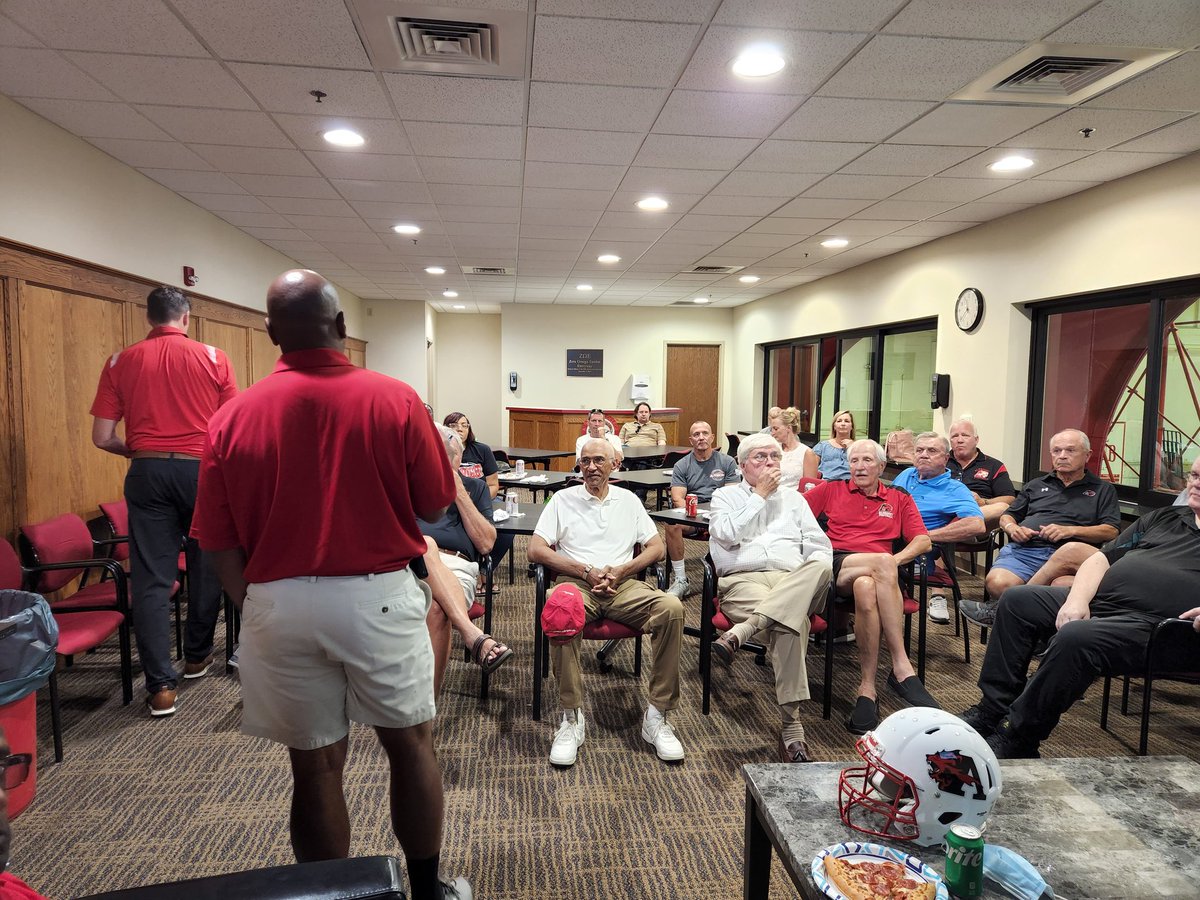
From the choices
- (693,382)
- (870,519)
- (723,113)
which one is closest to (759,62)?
(723,113)

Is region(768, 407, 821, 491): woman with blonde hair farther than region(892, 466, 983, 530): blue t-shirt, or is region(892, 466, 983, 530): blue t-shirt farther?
region(768, 407, 821, 491): woman with blonde hair

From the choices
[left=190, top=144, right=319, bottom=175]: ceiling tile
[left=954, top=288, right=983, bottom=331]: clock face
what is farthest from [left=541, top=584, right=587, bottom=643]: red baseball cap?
[left=954, top=288, right=983, bottom=331]: clock face

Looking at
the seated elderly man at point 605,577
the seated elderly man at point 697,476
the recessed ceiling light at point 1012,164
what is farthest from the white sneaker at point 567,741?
the recessed ceiling light at point 1012,164

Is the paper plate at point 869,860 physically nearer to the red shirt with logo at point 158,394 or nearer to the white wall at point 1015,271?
the red shirt with logo at point 158,394

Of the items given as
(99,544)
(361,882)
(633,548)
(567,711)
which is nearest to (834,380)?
(633,548)

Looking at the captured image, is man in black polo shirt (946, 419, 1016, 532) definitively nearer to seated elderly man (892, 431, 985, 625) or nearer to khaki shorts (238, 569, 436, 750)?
seated elderly man (892, 431, 985, 625)

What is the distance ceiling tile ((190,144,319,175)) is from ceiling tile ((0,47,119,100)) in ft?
2.52

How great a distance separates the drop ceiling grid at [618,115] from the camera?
106 inches

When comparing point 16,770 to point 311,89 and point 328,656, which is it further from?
point 311,89

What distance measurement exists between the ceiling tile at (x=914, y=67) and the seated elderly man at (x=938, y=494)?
6.67 ft

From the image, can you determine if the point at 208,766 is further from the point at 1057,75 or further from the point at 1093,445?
the point at 1093,445

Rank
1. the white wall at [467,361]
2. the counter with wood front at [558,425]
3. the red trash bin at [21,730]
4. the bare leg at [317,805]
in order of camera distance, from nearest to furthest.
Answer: the bare leg at [317,805] → the red trash bin at [21,730] → the counter with wood front at [558,425] → the white wall at [467,361]

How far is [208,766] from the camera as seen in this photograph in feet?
8.93

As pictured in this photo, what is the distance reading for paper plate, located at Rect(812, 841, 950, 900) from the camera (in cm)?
129
